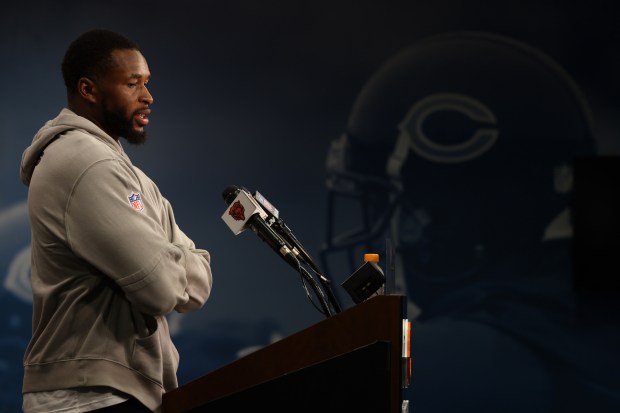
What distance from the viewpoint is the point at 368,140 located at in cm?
416

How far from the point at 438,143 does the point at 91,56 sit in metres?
2.46

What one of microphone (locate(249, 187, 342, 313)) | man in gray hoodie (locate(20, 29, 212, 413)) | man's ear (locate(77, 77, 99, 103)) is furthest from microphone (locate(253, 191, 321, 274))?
man's ear (locate(77, 77, 99, 103))

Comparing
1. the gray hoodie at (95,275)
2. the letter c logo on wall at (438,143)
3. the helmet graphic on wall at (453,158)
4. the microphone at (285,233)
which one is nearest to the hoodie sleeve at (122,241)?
the gray hoodie at (95,275)

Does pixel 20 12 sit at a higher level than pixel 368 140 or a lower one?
higher

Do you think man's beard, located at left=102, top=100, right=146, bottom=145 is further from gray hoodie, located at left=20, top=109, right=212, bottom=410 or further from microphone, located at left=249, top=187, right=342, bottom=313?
microphone, located at left=249, top=187, right=342, bottom=313

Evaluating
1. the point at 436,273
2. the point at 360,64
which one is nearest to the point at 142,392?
the point at 436,273

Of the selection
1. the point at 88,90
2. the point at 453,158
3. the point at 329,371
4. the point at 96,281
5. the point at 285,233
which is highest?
the point at 453,158

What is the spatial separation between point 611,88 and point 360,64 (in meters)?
1.27

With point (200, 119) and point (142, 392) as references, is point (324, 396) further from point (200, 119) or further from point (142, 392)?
point (200, 119)

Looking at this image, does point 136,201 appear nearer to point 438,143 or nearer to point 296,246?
point 296,246

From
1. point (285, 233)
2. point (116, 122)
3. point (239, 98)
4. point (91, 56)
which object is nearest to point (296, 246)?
point (285, 233)

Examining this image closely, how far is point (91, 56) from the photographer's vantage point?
195cm

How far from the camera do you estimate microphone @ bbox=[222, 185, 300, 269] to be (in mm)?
1834

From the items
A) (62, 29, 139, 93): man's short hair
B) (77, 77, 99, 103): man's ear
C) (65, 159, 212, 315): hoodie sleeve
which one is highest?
(62, 29, 139, 93): man's short hair
